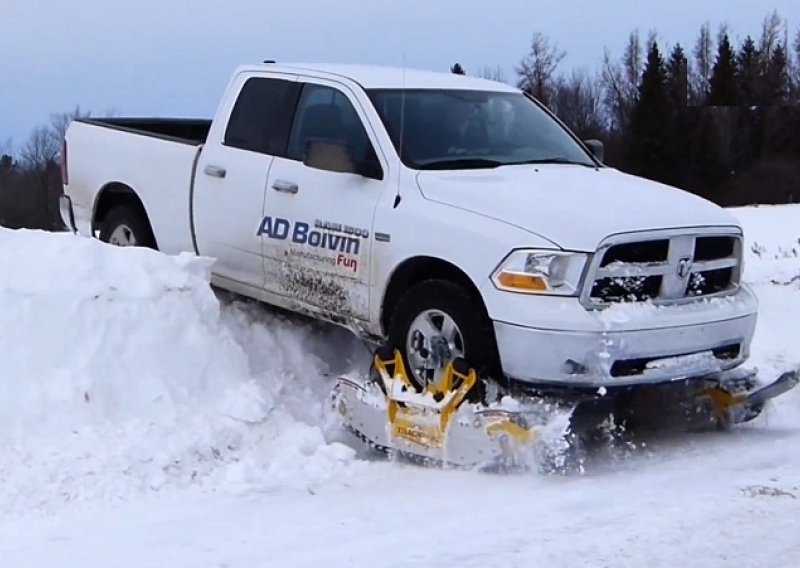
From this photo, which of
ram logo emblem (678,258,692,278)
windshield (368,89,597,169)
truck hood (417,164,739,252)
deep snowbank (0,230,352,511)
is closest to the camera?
deep snowbank (0,230,352,511)

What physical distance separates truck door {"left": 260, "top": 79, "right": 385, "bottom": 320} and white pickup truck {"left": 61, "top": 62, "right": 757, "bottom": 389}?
0.01 metres

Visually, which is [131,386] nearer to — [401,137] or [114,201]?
[401,137]

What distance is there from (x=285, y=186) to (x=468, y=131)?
3.81ft

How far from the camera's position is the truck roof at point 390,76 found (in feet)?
25.0

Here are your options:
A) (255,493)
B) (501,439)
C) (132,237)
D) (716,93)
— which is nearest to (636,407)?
(501,439)

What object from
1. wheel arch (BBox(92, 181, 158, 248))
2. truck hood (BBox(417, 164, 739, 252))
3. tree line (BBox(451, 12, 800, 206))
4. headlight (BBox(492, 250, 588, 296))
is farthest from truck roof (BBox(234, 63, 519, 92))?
tree line (BBox(451, 12, 800, 206))

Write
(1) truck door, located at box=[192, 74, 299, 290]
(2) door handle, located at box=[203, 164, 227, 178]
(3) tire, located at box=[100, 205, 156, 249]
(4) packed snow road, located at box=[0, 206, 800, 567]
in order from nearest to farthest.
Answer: (4) packed snow road, located at box=[0, 206, 800, 567], (1) truck door, located at box=[192, 74, 299, 290], (2) door handle, located at box=[203, 164, 227, 178], (3) tire, located at box=[100, 205, 156, 249]

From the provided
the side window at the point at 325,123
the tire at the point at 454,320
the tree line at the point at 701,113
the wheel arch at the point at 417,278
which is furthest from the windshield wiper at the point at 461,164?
the tree line at the point at 701,113

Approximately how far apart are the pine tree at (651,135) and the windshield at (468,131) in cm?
6782

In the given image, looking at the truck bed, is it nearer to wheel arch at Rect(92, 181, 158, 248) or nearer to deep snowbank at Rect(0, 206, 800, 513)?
wheel arch at Rect(92, 181, 158, 248)

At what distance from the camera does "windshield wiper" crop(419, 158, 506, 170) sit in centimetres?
696

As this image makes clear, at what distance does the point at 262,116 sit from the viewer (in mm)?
A: 7969

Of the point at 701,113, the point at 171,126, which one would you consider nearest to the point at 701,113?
the point at 701,113

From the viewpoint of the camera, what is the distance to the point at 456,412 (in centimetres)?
611
